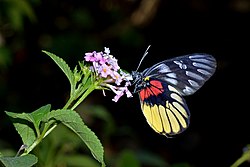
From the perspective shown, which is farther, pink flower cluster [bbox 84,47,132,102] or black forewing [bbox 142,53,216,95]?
black forewing [bbox 142,53,216,95]

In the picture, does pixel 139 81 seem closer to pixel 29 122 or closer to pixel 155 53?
pixel 29 122

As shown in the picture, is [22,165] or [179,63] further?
[179,63]

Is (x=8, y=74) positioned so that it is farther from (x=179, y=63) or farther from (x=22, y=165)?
(x=22, y=165)

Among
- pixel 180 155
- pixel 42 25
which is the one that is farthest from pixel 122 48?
pixel 180 155

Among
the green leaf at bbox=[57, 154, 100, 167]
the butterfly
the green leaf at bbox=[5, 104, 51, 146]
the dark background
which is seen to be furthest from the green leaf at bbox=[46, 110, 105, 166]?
the dark background

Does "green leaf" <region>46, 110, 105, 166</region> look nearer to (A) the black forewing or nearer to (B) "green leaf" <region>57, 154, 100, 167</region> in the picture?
(A) the black forewing

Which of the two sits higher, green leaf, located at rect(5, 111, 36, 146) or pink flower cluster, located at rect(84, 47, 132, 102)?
pink flower cluster, located at rect(84, 47, 132, 102)

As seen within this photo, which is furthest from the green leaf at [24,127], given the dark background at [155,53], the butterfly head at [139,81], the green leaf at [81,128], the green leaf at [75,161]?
the dark background at [155,53]
